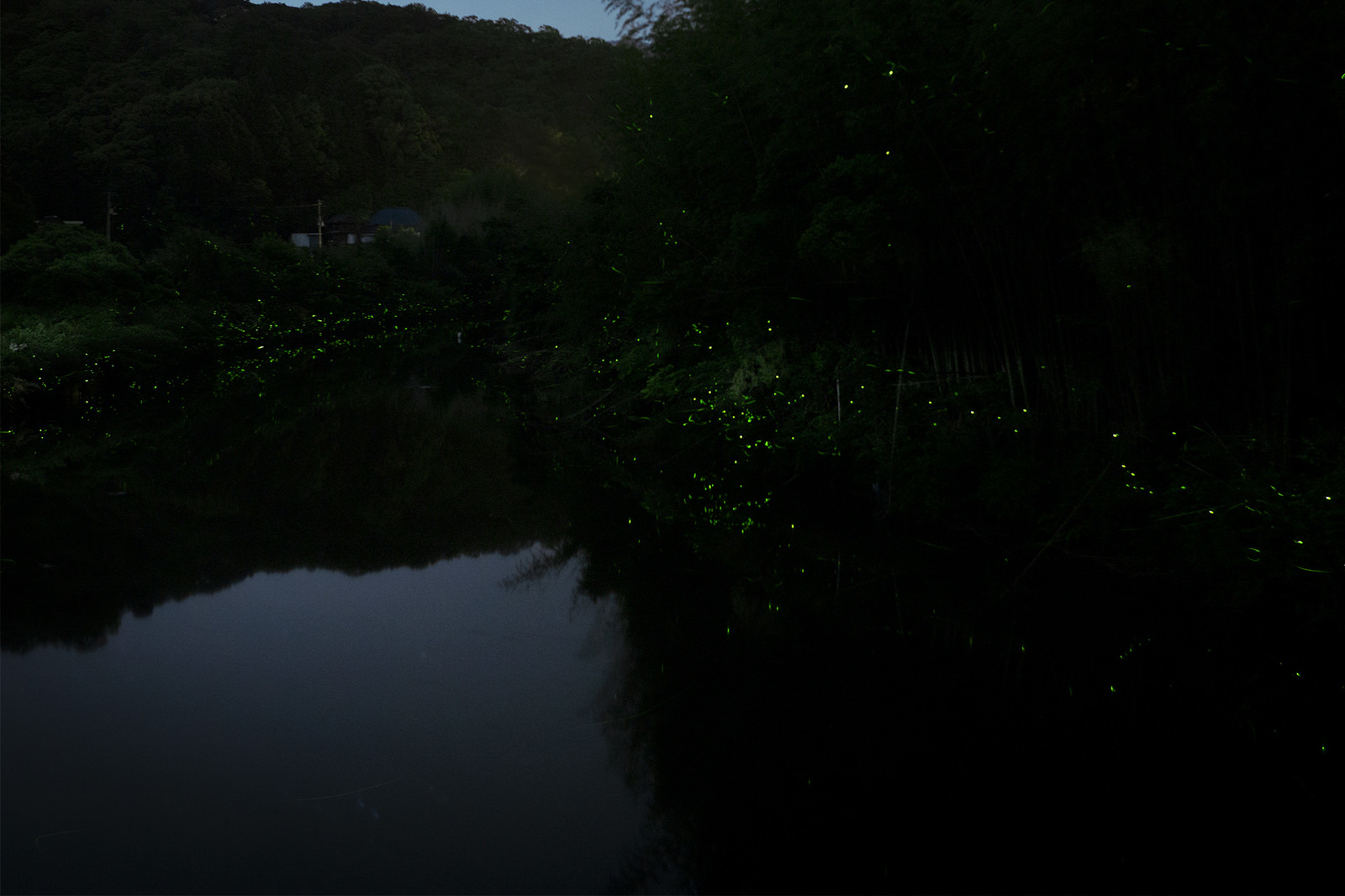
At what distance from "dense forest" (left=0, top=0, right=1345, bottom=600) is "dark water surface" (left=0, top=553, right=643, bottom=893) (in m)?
2.68

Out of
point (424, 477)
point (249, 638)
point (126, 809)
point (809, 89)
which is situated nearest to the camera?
point (126, 809)

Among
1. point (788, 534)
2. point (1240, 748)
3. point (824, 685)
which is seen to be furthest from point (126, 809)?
point (788, 534)

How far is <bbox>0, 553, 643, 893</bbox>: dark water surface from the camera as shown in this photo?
8.39ft

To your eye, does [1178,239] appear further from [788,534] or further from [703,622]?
[703,622]

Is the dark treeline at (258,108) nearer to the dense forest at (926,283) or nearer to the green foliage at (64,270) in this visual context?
the green foliage at (64,270)

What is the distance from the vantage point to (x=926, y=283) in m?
6.73

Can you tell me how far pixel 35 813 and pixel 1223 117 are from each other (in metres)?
5.48

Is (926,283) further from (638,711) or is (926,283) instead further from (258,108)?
(258,108)

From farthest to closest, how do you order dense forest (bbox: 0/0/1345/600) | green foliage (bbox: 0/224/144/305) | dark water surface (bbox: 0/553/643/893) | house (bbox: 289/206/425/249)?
house (bbox: 289/206/425/249) → green foliage (bbox: 0/224/144/305) → dense forest (bbox: 0/0/1345/600) → dark water surface (bbox: 0/553/643/893)

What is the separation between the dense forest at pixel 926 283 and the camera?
4.39m

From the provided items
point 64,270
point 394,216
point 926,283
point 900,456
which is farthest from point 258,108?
point 900,456

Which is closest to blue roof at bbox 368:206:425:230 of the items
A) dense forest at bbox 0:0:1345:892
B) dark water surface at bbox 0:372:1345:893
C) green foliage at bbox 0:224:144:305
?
green foliage at bbox 0:224:144:305

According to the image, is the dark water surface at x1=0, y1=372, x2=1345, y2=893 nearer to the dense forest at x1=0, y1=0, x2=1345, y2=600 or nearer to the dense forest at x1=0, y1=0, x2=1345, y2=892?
the dense forest at x1=0, y1=0, x2=1345, y2=892

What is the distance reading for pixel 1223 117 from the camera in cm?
436
